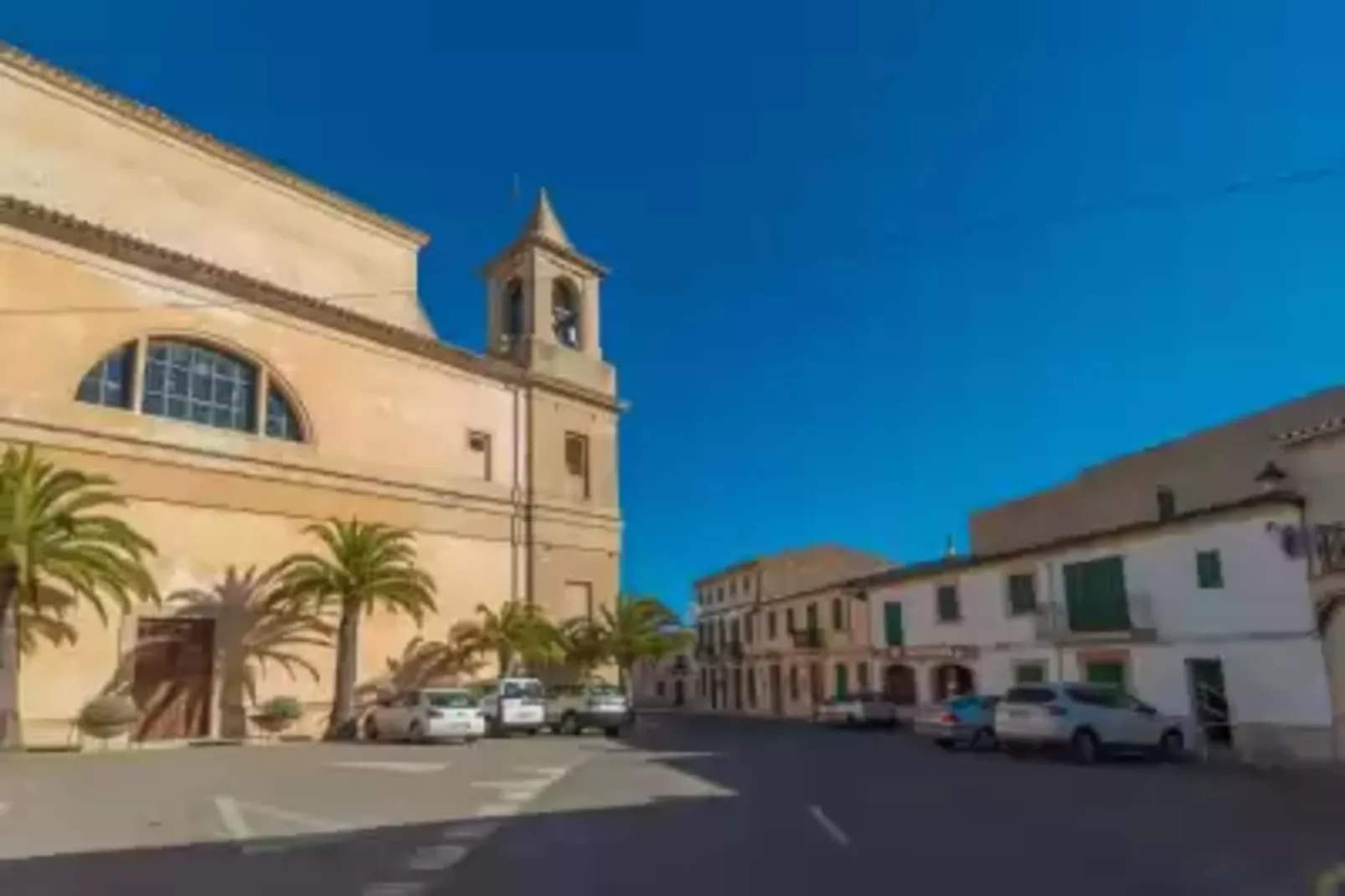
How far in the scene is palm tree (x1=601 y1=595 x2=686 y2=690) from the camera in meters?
35.4

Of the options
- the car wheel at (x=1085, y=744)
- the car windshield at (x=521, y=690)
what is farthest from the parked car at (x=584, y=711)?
the car wheel at (x=1085, y=744)

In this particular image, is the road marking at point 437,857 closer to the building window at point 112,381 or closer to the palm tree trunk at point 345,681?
the palm tree trunk at point 345,681

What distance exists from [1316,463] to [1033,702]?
7557 millimetres

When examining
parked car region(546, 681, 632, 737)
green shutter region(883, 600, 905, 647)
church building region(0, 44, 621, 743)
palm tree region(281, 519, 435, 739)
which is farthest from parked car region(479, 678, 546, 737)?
green shutter region(883, 600, 905, 647)

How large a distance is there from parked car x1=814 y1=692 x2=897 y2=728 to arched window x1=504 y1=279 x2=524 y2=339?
1894 centimetres

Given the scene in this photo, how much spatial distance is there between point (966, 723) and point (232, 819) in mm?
17790

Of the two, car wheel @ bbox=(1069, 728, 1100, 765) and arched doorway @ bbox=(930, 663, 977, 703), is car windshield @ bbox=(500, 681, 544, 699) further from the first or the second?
car wheel @ bbox=(1069, 728, 1100, 765)

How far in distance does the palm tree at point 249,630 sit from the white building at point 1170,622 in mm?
20534

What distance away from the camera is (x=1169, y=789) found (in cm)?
1462

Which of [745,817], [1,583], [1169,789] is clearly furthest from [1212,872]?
[1,583]

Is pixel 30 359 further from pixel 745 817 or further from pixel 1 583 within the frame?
pixel 745 817

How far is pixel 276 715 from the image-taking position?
25.3 meters

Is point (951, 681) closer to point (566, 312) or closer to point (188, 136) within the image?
point (566, 312)

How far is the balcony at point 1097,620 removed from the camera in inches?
958
